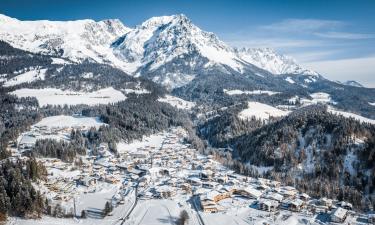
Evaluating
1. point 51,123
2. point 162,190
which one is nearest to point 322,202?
point 162,190

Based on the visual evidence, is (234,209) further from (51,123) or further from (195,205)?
(51,123)

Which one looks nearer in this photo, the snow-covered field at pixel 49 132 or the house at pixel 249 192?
the house at pixel 249 192

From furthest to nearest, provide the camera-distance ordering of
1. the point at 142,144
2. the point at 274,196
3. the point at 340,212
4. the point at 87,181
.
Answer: the point at 142,144 → the point at 87,181 → the point at 274,196 → the point at 340,212

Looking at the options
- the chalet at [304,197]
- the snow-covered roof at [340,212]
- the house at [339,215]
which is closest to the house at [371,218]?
the house at [339,215]

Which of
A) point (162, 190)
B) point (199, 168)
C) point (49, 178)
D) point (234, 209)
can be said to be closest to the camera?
point (234, 209)

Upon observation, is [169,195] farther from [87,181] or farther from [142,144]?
[142,144]

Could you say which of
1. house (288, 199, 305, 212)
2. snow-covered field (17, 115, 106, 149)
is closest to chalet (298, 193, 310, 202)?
house (288, 199, 305, 212)

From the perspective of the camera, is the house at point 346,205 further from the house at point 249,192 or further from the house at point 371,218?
the house at point 249,192

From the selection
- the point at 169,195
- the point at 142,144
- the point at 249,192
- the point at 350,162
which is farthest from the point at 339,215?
the point at 142,144
